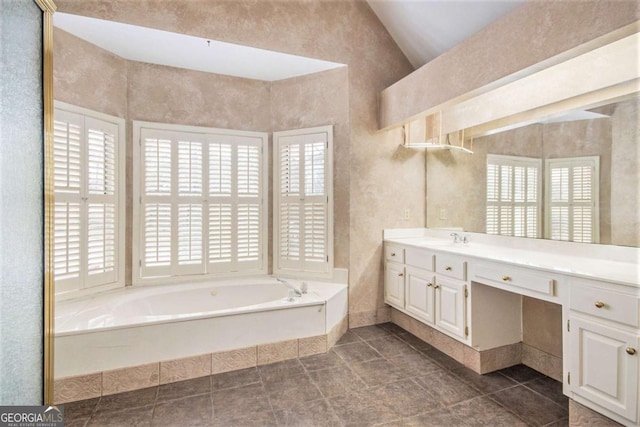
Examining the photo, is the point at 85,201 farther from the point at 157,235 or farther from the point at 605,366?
the point at 605,366

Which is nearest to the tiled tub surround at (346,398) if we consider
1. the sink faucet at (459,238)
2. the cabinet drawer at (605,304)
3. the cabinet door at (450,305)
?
the cabinet door at (450,305)

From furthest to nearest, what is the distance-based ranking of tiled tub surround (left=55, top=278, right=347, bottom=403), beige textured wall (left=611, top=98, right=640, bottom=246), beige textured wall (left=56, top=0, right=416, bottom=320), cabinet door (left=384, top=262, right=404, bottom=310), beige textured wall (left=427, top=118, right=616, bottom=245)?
cabinet door (left=384, top=262, right=404, bottom=310)
beige textured wall (left=56, top=0, right=416, bottom=320)
tiled tub surround (left=55, top=278, right=347, bottom=403)
beige textured wall (left=427, top=118, right=616, bottom=245)
beige textured wall (left=611, top=98, right=640, bottom=246)

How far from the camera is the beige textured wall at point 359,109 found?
278 cm

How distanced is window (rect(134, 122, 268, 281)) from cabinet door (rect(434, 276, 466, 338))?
74.9 inches

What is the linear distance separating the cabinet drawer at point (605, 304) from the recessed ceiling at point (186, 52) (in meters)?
2.73

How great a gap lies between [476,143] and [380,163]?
0.93 metres

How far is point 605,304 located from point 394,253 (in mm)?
1794

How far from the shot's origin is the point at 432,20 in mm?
2756

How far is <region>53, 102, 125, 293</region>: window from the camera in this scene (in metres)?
2.50

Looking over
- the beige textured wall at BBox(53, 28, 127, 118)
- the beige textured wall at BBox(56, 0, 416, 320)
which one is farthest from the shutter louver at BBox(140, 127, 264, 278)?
the beige textured wall at BBox(56, 0, 416, 320)

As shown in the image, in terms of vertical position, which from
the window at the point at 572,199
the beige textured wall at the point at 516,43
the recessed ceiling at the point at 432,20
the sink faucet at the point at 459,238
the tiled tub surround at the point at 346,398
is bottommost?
the tiled tub surround at the point at 346,398

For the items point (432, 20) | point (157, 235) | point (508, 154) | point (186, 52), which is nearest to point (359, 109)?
point (432, 20)

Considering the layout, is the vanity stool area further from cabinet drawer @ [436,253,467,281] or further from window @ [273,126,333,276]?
window @ [273,126,333,276]

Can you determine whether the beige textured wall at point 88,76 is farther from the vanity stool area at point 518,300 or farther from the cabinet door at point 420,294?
the cabinet door at point 420,294
